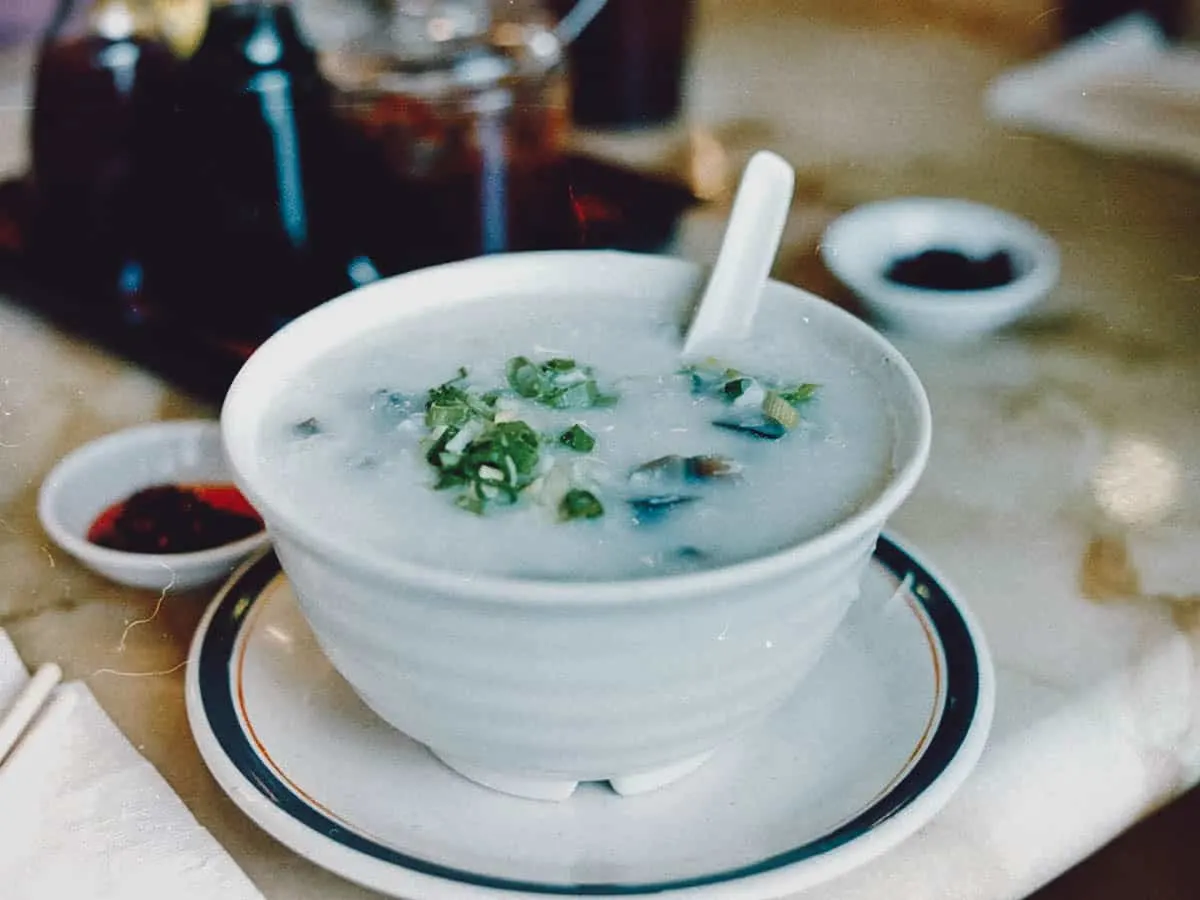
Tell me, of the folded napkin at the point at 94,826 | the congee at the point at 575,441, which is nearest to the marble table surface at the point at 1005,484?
the folded napkin at the point at 94,826

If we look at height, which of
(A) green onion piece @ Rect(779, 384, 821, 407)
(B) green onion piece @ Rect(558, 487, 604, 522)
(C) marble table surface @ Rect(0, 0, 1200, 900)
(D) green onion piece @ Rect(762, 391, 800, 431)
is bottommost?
(C) marble table surface @ Rect(0, 0, 1200, 900)

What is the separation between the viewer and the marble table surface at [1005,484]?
0.62m

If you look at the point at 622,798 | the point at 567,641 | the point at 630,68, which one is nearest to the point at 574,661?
the point at 567,641

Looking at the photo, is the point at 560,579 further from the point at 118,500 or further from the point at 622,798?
the point at 118,500

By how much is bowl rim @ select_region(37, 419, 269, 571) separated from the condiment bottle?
24cm

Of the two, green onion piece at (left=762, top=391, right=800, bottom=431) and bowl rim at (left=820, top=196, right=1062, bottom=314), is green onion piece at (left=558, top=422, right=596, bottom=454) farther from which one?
bowl rim at (left=820, top=196, right=1062, bottom=314)

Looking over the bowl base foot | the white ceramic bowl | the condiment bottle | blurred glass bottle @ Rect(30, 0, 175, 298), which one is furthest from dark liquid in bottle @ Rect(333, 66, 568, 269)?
the bowl base foot

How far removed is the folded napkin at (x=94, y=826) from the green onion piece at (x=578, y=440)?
0.82ft

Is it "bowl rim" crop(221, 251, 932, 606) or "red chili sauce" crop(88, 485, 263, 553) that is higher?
"bowl rim" crop(221, 251, 932, 606)

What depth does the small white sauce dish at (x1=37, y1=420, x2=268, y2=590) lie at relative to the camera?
74 cm

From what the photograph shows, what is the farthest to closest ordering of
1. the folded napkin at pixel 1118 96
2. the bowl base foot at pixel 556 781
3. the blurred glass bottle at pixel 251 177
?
the folded napkin at pixel 1118 96 < the blurred glass bottle at pixel 251 177 < the bowl base foot at pixel 556 781

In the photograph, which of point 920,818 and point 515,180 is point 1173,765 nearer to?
point 920,818

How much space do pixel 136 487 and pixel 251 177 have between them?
0.26 m

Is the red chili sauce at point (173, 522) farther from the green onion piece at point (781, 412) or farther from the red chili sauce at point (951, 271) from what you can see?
the red chili sauce at point (951, 271)
